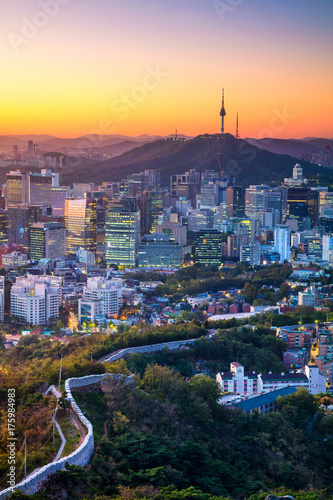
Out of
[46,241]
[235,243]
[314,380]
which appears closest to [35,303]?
[314,380]

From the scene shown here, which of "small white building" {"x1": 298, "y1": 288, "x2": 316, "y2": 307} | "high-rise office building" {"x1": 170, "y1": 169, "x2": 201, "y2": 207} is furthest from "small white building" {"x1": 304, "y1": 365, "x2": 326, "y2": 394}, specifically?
"high-rise office building" {"x1": 170, "y1": 169, "x2": 201, "y2": 207}

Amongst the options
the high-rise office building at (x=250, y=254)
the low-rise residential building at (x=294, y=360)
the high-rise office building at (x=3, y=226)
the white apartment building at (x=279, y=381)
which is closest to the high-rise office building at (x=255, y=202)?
the high-rise office building at (x=250, y=254)

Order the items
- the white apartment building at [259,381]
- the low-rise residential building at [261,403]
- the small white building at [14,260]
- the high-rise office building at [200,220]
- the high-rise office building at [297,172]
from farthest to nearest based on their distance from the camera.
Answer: the high-rise office building at [297,172]
the high-rise office building at [200,220]
the small white building at [14,260]
the white apartment building at [259,381]
the low-rise residential building at [261,403]

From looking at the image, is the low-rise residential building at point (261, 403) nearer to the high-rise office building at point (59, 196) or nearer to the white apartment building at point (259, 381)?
the white apartment building at point (259, 381)

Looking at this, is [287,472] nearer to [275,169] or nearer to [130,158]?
[275,169]

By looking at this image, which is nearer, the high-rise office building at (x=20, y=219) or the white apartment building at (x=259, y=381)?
the white apartment building at (x=259, y=381)
